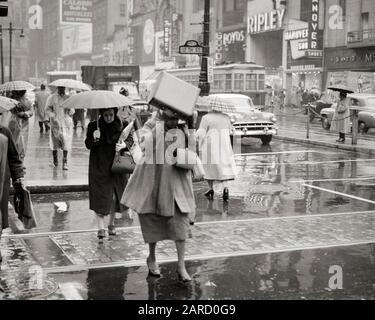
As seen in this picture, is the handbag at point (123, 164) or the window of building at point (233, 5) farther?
the window of building at point (233, 5)

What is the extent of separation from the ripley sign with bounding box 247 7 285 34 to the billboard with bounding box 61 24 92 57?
45.9 metres

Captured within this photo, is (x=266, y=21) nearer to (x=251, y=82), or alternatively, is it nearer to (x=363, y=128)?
(x=251, y=82)

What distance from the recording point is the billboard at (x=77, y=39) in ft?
311

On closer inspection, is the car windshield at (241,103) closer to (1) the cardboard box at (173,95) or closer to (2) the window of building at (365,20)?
(1) the cardboard box at (173,95)

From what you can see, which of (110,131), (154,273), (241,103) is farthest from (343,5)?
(154,273)

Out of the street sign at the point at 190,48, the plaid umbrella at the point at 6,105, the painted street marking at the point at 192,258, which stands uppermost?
the street sign at the point at 190,48

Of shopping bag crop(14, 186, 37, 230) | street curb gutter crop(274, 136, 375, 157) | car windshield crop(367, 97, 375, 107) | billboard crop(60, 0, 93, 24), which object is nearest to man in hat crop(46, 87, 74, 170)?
shopping bag crop(14, 186, 37, 230)

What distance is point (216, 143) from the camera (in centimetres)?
1020

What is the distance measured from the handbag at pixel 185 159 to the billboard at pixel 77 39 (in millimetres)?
89275

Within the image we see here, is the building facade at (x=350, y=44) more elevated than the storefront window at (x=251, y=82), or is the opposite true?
the building facade at (x=350, y=44)

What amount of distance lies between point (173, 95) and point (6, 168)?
1.80 m

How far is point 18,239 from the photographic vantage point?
24.7ft

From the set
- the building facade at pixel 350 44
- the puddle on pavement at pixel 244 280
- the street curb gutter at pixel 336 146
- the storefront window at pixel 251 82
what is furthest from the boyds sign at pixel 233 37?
the puddle on pavement at pixel 244 280
